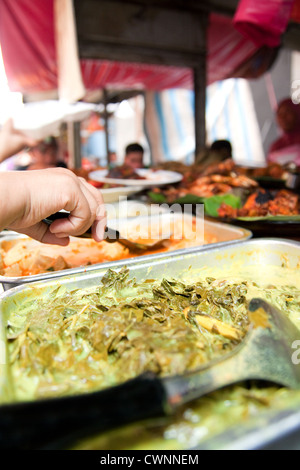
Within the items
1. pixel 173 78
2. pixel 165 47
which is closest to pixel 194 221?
pixel 165 47

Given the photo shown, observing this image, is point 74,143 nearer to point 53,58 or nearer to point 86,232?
point 53,58

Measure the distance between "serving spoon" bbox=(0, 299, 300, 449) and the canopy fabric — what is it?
4665 millimetres

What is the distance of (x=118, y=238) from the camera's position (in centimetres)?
153

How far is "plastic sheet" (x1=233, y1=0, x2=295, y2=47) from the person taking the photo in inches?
116

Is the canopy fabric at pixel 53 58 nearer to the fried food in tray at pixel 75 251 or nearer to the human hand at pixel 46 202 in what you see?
the fried food in tray at pixel 75 251

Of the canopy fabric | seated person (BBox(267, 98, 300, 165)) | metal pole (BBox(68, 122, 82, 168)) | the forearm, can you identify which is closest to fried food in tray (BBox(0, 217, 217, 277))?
the forearm

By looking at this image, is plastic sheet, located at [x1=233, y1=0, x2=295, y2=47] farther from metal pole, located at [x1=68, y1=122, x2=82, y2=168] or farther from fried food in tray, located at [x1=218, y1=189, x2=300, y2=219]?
metal pole, located at [x1=68, y1=122, x2=82, y2=168]

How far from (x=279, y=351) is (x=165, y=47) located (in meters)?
4.91

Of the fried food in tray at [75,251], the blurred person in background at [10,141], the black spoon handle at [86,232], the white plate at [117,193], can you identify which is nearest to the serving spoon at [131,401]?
the black spoon handle at [86,232]

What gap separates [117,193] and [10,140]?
1.08 metres

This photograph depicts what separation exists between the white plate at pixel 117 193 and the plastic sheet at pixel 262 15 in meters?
1.86

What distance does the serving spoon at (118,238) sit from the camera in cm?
118

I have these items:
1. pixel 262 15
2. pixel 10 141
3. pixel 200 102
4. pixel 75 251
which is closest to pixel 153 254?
pixel 75 251

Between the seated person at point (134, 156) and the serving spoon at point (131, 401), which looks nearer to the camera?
the serving spoon at point (131, 401)
